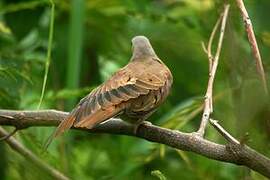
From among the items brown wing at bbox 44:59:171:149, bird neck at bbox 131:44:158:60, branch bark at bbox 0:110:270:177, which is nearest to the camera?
branch bark at bbox 0:110:270:177

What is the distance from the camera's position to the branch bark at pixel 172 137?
2.58 m

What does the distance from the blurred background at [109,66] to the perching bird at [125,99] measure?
482 mm

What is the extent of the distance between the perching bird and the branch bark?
5 cm

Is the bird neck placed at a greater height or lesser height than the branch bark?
greater

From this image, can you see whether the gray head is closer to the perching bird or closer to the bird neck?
the bird neck

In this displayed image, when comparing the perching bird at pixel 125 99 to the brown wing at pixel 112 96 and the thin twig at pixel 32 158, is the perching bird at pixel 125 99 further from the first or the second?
the thin twig at pixel 32 158

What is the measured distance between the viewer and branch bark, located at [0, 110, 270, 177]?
2578 mm

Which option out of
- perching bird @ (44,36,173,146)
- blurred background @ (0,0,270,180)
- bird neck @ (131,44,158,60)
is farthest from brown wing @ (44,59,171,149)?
blurred background @ (0,0,270,180)

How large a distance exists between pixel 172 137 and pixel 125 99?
8.9 inches

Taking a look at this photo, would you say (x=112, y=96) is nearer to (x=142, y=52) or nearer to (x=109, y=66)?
(x=142, y=52)

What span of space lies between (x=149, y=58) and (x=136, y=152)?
1.13 metres

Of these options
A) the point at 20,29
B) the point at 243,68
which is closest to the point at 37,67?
the point at 20,29

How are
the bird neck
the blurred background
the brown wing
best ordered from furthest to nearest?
the blurred background < the bird neck < the brown wing

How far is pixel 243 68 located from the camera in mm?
3182
